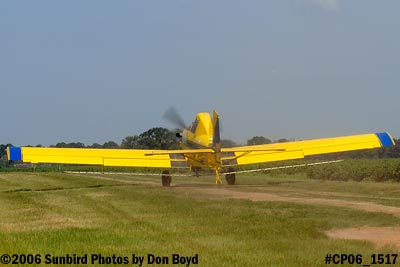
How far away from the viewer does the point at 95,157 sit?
92.2ft

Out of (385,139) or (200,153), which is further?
(385,139)

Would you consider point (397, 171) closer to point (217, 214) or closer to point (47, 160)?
point (47, 160)

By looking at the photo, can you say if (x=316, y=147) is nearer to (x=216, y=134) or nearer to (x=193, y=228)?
(x=216, y=134)

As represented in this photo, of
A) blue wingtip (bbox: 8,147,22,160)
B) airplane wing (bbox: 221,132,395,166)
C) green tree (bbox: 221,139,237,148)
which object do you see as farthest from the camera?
green tree (bbox: 221,139,237,148)

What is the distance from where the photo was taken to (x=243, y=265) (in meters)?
8.19

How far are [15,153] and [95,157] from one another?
371cm

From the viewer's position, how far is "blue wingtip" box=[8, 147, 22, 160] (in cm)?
2615

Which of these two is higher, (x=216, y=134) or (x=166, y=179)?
(x=216, y=134)

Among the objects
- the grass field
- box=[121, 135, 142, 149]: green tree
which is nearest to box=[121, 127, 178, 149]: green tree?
box=[121, 135, 142, 149]: green tree

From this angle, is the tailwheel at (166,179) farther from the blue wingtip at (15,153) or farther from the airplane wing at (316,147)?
the blue wingtip at (15,153)

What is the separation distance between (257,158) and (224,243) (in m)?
21.4

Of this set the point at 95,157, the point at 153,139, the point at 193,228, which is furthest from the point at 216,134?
the point at 153,139

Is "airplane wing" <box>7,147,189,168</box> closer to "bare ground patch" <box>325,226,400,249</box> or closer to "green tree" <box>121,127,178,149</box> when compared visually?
"bare ground patch" <box>325,226,400,249</box>

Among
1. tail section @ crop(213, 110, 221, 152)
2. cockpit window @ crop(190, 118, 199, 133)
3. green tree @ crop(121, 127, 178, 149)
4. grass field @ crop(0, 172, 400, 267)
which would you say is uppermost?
green tree @ crop(121, 127, 178, 149)
